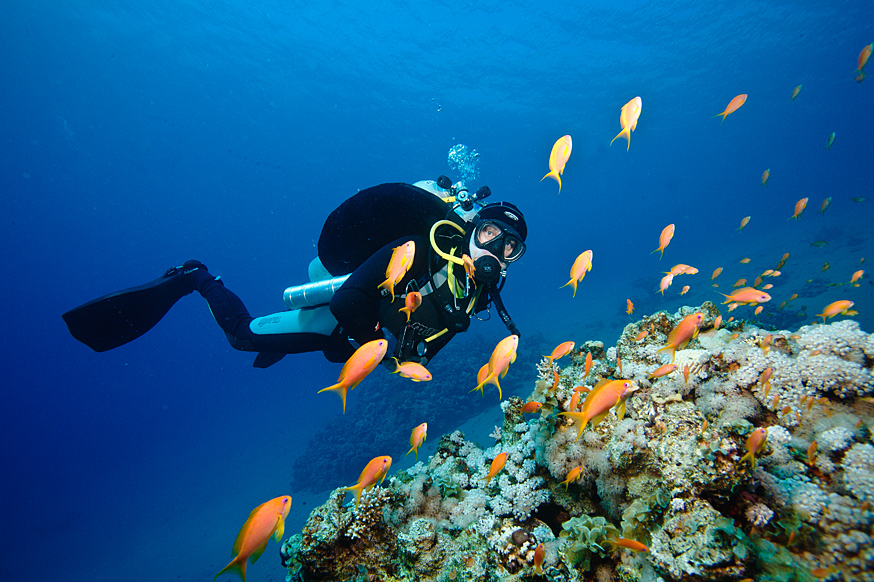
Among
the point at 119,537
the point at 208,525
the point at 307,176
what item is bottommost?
the point at 208,525

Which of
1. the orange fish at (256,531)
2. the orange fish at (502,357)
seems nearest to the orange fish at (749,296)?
the orange fish at (502,357)

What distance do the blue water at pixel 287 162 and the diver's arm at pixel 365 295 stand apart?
10.7 m

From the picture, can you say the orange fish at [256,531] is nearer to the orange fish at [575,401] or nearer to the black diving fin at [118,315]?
the orange fish at [575,401]

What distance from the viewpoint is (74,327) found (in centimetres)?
474

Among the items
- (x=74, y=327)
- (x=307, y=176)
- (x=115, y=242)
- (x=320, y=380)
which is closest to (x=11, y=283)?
(x=115, y=242)

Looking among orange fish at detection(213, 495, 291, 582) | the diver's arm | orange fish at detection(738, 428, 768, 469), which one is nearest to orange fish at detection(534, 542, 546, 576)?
orange fish at detection(738, 428, 768, 469)

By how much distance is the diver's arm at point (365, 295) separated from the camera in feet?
11.6

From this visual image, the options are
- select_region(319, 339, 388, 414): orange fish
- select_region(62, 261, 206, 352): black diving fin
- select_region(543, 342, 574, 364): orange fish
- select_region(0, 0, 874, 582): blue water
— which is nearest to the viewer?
select_region(319, 339, 388, 414): orange fish

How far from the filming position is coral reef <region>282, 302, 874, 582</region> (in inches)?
59.0

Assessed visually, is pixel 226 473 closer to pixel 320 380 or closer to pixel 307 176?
pixel 320 380

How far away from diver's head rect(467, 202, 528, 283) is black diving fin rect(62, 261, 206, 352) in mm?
4907

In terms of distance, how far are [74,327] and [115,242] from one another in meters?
98.0

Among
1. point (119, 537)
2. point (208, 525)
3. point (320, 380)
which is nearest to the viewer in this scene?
point (208, 525)

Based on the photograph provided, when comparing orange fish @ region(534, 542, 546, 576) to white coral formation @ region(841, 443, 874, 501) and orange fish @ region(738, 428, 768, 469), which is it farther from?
white coral formation @ region(841, 443, 874, 501)
